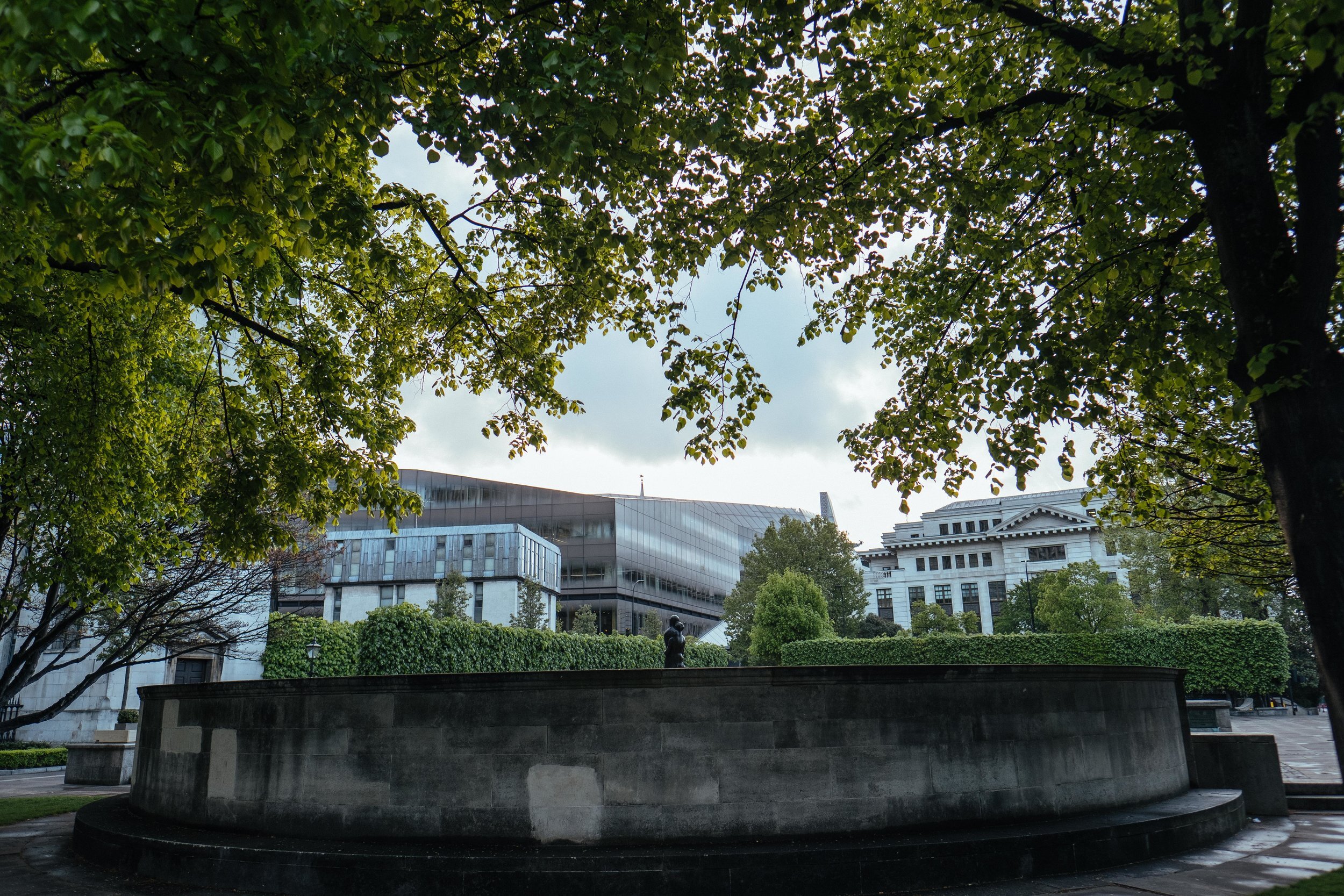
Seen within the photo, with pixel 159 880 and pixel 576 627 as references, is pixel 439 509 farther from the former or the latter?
pixel 159 880

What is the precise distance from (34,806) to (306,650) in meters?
15.9

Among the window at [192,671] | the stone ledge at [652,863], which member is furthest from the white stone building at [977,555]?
the stone ledge at [652,863]

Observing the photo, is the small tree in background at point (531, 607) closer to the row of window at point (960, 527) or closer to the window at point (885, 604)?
the window at point (885, 604)

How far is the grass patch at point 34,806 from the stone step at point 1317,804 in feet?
58.4

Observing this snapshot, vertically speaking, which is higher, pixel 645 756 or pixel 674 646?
pixel 674 646

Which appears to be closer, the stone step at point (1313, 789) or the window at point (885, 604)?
the stone step at point (1313, 789)

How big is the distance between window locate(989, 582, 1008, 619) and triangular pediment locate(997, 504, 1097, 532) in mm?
5996

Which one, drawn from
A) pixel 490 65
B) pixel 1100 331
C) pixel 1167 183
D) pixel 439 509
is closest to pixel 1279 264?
pixel 1100 331

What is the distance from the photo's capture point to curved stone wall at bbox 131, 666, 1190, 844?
313 inches

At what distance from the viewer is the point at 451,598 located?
4953cm

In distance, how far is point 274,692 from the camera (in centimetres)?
897

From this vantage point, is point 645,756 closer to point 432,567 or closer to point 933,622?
point 432,567

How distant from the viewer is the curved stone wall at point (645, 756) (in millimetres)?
7945

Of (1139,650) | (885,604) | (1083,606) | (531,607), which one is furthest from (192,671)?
(885,604)
